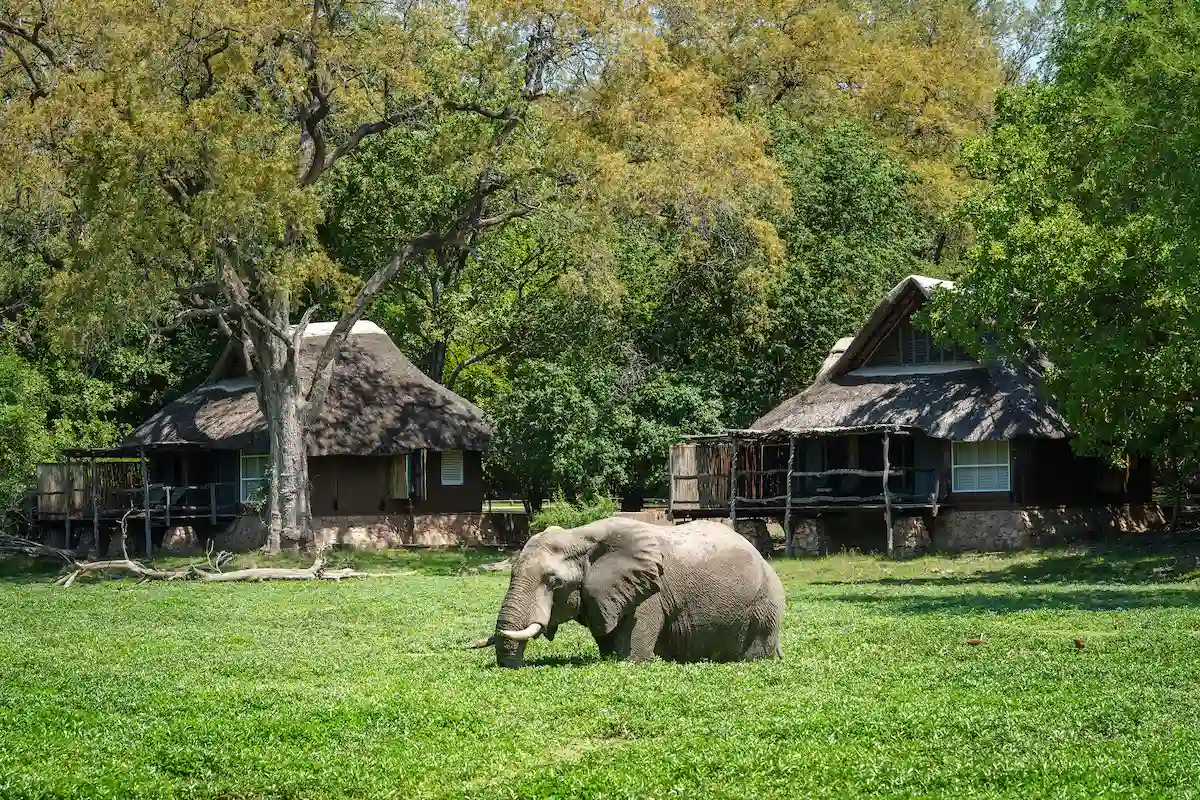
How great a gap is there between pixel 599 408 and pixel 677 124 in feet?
25.8

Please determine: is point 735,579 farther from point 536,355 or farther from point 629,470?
point 536,355

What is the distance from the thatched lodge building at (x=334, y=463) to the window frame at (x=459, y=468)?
40mm

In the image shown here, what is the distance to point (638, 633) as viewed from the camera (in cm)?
1555

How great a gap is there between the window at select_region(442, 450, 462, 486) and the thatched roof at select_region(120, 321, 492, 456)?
1.53 m

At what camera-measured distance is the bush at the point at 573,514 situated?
126ft

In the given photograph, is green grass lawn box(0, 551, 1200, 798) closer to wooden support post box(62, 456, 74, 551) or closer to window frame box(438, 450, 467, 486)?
wooden support post box(62, 456, 74, 551)

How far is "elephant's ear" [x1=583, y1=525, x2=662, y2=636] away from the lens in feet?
49.8

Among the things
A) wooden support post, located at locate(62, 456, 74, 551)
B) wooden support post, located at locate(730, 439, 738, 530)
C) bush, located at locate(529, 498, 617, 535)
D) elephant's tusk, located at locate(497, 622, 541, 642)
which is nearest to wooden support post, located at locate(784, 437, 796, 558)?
wooden support post, located at locate(730, 439, 738, 530)

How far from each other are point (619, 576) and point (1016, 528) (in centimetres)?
2460

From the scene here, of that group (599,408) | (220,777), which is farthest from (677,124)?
(220,777)

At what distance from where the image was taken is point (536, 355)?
48281mm

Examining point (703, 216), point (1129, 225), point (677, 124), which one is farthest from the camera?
point (703, 216)

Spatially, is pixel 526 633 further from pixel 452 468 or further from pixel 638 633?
pixel 452 468

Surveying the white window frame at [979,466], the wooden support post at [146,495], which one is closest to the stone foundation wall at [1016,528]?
the white window frame at [979,466]
